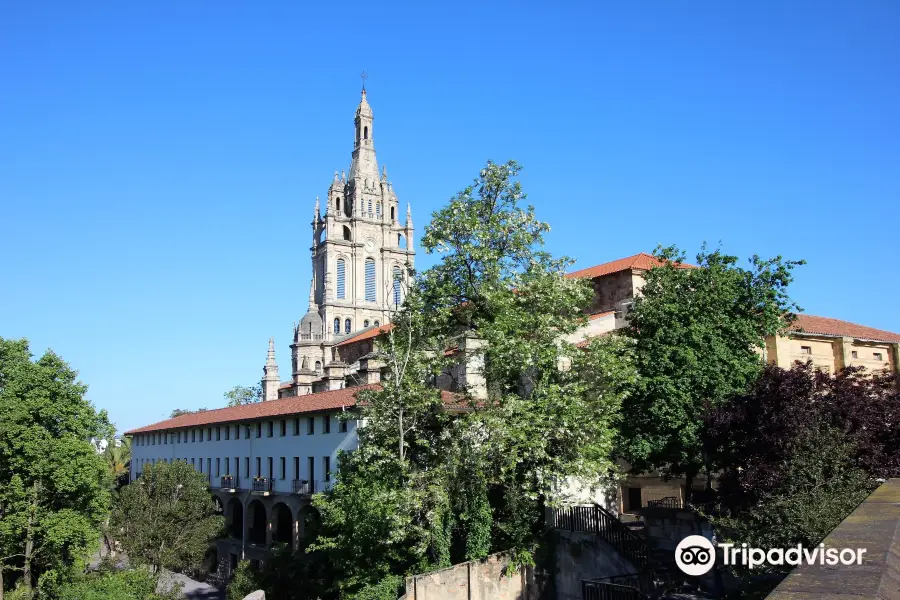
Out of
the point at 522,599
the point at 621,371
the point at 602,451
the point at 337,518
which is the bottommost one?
the point at 522,599

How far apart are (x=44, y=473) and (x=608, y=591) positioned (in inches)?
1126

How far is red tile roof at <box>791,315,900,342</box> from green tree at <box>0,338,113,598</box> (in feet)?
130

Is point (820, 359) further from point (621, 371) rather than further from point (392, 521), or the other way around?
point (392, 521)

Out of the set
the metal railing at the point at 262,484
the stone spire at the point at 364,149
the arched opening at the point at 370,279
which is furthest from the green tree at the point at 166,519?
the stone spire at the point at 364,149

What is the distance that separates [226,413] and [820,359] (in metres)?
42.3

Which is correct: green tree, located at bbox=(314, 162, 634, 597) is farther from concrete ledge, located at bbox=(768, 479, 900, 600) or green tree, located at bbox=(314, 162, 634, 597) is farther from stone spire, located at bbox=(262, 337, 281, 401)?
stone spire, located at bbox=(262, 337, 281, 401)

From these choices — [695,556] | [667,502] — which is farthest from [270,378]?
[695,556]

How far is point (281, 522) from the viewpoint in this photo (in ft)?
165

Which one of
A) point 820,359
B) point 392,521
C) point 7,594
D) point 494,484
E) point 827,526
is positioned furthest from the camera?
point 820,359

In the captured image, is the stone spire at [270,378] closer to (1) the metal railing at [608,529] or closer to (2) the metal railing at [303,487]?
(2) the metal railing at [303,487]

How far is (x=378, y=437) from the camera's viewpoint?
92.0 ft

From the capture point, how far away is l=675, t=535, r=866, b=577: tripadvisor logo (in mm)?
6734

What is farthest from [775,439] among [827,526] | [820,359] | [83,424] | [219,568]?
[219,568]

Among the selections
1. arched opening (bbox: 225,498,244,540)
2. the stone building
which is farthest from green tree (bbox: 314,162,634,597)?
arched opening (bbox: 225,498,244,540)
